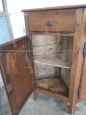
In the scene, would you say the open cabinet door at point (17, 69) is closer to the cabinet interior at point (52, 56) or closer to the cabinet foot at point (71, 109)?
the cabinet interior at point (52, 56)

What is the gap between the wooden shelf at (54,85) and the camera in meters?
1.38

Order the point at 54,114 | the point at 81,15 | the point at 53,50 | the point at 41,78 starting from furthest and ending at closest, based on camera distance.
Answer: the point at 41,78
the point at 53,50
the point at 54,114
the point at 81,15

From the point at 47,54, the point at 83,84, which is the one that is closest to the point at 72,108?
the point at 83,84

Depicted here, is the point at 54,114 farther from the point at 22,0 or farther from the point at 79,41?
the point at 22,0

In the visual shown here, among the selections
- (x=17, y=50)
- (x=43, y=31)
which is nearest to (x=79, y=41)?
(x=43, y=31)

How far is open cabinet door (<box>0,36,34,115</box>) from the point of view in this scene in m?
0.86

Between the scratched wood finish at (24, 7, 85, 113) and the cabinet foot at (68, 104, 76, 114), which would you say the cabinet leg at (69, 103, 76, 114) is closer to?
the cabinet foot at (68, 104, 76, 114)

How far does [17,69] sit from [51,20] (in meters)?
0.47

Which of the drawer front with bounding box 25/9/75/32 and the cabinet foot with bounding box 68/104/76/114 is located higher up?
the drawer front with bounding box 25/9/75/32

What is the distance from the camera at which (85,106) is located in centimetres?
142

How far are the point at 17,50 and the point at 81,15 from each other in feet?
1.74

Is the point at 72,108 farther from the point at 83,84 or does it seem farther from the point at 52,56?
the point at 52,56

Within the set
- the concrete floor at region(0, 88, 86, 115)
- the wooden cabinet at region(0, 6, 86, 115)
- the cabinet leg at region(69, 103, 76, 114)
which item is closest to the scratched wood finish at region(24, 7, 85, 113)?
the wooden cabinet at region(0, 6, 86, 115)

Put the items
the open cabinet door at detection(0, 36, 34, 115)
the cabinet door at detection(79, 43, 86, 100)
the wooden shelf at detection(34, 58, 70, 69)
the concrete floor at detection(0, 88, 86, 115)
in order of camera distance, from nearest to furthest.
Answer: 1. the open cabinet door at detection(0, 36, 34, 115)
2. the cabinet door at detection(79, 43, 86, 100)
3. the wooden shelf at detection(34, 58, 70, 69)
4. the concrete floor at detection(0, 88, 86, 115)
